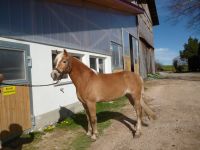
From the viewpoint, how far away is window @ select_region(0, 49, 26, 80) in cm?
670

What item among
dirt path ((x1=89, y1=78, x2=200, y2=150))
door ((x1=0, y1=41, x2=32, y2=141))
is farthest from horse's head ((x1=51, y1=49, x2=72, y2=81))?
dirt path ((x1=89, y1=78, x2=200, y2=150))

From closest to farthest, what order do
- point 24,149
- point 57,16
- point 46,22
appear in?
1. point 24,149
2. point 46,22
3. point 57,16

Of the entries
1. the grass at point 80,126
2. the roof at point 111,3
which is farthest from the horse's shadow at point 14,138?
the roof at point 111,3

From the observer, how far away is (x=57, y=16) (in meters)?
9.49

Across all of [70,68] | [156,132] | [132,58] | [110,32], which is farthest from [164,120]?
[132,58]

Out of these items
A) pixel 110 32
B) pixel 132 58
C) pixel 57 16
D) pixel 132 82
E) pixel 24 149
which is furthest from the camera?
pixel 132 58

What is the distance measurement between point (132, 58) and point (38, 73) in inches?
543

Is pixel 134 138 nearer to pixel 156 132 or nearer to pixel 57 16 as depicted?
pixel 156 132

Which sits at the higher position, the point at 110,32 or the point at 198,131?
the point at 110,32

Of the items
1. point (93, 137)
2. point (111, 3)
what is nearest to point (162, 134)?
point (93, 137)

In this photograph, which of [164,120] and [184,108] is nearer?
[164,120]

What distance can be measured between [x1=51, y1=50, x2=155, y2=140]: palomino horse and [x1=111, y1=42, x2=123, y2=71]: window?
7878mm

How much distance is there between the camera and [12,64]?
703 centimetres

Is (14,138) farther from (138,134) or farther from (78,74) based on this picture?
(138,134)
